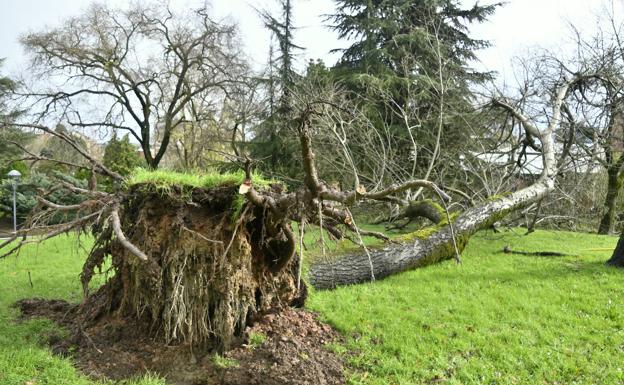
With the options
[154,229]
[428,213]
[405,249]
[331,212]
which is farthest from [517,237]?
[154,229]

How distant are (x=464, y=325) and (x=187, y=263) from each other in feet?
9.79

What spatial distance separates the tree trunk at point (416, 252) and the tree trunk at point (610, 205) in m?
5.46

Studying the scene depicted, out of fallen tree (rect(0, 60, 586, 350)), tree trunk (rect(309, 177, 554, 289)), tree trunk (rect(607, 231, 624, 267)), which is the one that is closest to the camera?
fallen tree (rect(0, 60, 586, 350))

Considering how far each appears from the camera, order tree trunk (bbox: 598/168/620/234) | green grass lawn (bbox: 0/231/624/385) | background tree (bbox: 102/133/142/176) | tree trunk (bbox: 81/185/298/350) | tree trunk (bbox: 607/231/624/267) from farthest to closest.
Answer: background tree (bbox: 102/133/142/176), tree trunk (bbox: 598/168/620/234), tree trunk (bbox: 607/231/624/267), tree trunk (bbox: 81/185/298/350), green grass lawn (bbox: 0/231/624/385)

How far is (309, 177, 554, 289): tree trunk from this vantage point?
5927mm

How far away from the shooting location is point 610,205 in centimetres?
1205

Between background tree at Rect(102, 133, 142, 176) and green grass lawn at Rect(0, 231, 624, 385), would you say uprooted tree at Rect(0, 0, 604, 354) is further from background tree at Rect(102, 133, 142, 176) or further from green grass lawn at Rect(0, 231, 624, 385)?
background tree at Rect(102, 133, 142, 176)

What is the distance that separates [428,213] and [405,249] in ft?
7.54

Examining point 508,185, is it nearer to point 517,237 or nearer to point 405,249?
point 517,237

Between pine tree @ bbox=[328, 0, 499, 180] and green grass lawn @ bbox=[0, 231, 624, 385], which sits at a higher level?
pine tree @ bbox=[328, 0, 499, 180]

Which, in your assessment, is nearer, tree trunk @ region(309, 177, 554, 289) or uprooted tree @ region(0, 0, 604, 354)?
uprooted tree @ region(0, 0, 604, 354)

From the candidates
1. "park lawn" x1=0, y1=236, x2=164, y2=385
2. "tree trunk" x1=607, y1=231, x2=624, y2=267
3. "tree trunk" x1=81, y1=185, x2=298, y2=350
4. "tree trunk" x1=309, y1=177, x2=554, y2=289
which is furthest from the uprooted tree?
"tree trunk" x1=607, y1=231, x2=624, y2=267

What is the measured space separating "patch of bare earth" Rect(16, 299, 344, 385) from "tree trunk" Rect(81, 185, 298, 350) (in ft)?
0.44

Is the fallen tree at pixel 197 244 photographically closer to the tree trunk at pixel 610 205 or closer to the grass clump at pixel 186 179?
the grass clump at pixel 186 179
